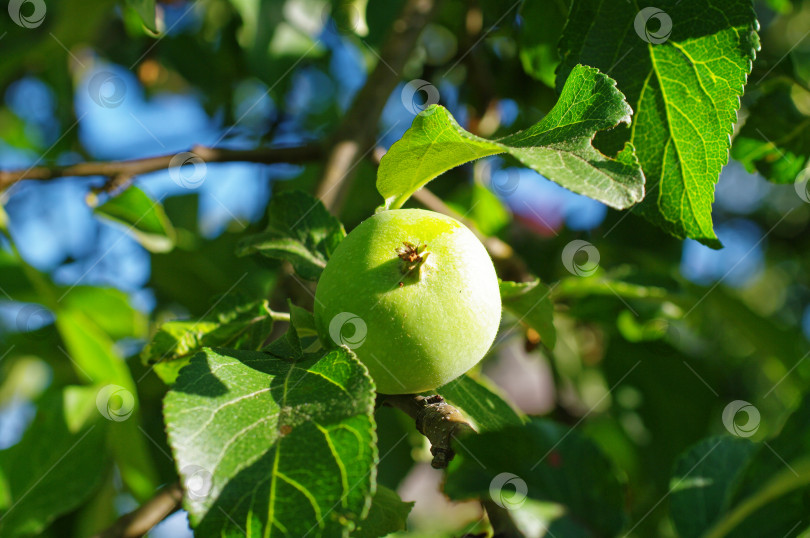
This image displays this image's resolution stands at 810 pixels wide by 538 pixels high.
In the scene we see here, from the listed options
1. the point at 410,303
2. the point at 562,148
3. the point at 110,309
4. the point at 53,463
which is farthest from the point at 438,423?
the point at 110,309

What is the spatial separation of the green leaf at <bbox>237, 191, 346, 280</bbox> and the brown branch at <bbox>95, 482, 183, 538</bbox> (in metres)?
0.27

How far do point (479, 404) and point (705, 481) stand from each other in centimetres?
34

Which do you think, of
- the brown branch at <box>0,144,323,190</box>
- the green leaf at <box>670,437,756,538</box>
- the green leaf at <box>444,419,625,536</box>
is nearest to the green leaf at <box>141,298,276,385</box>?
the green leaf at <box>444,419,625,536</box>

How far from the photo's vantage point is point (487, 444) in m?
0.61

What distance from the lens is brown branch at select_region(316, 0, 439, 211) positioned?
1.05 metres

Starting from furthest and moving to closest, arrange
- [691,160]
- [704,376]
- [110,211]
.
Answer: [704,376] < [110,211] < [691,160]

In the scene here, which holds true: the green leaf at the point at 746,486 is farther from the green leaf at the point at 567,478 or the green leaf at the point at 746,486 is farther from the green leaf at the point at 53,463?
the green leaf at the point at 53,463

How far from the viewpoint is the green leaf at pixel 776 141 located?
1.00 m

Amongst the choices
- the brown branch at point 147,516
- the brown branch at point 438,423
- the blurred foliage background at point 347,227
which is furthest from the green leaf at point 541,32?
the brown branch at point 147,516

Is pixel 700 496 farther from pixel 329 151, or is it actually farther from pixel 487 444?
pixel 329 151

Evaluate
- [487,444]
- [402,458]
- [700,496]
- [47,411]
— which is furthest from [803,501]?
[47,411]

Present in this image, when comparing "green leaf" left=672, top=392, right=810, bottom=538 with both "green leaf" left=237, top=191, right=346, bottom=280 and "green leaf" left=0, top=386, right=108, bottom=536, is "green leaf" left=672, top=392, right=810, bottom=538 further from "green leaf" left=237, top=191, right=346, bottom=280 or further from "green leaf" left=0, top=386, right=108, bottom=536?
"green leaf" left=0, top=386, right=108, bottom=536

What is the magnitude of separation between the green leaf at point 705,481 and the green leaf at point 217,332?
52 cm

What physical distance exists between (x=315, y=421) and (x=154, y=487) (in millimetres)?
756
